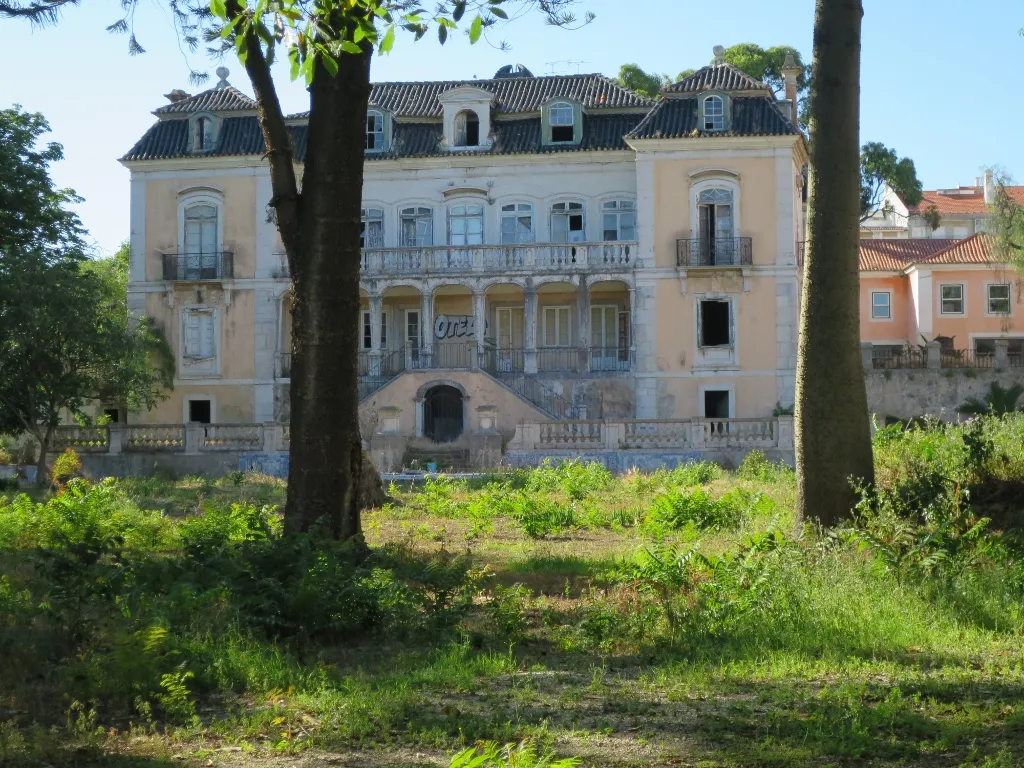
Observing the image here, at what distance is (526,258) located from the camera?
133 ft

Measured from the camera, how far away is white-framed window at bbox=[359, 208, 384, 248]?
42875 millimetres

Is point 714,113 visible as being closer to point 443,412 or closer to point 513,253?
point 513,253

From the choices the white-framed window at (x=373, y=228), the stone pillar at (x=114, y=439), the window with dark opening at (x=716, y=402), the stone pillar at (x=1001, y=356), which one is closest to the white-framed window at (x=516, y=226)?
the white-framed window at (x=373, y=228)

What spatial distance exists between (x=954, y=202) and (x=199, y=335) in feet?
145

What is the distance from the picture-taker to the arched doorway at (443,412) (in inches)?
1596

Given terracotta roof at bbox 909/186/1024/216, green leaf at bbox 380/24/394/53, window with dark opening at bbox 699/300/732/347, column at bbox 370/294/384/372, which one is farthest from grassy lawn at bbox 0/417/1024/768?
terracotta roof at bbox 909/186/1024/216

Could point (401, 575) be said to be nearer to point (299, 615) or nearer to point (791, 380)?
point (299, 615)

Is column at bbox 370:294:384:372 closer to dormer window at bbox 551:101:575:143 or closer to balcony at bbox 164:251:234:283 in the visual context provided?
balcony at bbox 164:251:234:283

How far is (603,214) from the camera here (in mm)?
41656

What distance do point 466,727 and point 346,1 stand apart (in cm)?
467

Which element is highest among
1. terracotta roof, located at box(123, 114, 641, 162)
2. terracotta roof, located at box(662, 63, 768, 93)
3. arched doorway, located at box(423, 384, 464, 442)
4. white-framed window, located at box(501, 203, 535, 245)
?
terracotta roof, located at box(662, 63, 768, 93)

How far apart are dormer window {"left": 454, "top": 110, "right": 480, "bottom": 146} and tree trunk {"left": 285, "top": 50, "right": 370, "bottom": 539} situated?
104ft

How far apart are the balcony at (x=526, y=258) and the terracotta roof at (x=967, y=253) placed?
63.4 ft

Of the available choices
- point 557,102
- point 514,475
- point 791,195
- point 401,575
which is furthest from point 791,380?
point 401,575
